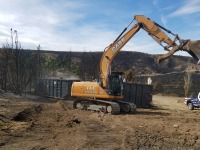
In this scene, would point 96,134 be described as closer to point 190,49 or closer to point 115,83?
point 190,49

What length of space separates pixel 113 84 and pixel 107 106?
1.36m

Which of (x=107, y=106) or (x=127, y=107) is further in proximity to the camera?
(x=127, y=107)

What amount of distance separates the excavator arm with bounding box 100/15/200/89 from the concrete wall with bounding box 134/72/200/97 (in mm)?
20150

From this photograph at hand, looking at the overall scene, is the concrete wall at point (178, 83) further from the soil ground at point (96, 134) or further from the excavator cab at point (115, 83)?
the soil ground at point (96, 134)

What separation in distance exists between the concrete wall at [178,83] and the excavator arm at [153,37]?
66.1ft

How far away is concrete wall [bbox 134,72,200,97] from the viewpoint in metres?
39.8

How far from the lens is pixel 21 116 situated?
16.4 m

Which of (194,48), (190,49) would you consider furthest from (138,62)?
(194,48)

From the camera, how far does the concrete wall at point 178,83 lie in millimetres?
39831

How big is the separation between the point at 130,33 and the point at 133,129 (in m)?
8.39

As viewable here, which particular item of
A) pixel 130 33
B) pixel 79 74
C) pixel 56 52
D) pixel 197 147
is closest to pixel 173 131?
pixel 197 147

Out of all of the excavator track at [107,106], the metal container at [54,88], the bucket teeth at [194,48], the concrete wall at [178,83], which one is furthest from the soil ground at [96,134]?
the concrete wall at [178,83]

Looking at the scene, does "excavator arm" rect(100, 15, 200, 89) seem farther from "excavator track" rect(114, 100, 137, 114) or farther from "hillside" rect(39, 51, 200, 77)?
"hillside" rect(39, 51, 200, 77)

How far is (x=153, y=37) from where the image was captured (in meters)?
19.6
